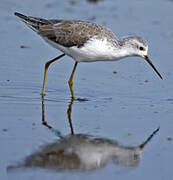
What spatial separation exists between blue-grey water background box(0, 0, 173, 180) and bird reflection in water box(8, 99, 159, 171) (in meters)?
0.13

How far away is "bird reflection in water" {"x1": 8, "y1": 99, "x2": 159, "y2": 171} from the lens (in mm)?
7070

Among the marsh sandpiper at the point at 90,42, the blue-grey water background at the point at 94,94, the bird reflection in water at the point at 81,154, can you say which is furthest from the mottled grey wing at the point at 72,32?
the bird reflection in water at the point at 81,154

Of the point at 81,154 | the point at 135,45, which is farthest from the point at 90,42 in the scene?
the point at 81,154

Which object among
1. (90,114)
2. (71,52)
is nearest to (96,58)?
(71,52)

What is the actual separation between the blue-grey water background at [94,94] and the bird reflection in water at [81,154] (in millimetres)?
130

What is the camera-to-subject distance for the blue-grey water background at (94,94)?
7.42 m

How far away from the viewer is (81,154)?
24.5 feet

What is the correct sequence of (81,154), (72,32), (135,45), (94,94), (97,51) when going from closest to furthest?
(81,154) < (97,51) < (135,45) < (72,32) < (94,94)

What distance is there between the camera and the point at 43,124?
27.9 ft

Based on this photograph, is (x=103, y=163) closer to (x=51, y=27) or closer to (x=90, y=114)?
(x=90, y=114)

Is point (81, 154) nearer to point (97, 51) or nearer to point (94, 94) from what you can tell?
point (97, 51)

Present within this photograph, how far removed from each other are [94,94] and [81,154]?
8.50ft

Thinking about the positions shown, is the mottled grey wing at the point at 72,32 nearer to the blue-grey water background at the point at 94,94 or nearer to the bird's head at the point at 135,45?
the bird's head at the point at 135,45

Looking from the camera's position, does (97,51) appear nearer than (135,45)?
Yes
